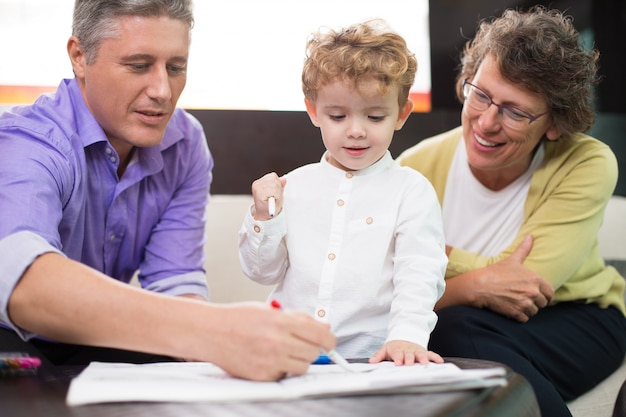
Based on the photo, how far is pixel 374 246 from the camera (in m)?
1.52

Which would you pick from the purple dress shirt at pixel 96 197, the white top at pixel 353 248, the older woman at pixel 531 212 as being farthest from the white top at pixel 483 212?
the purple dress shirt at pixel 96 197

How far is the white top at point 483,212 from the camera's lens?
6.91ft

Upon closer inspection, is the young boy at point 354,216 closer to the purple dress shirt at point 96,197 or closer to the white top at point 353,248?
the white top at point 353,248

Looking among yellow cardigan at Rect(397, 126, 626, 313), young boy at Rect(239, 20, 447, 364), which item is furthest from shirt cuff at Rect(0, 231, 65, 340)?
yellow cardigan at Rect(397, 126, 626, 313)

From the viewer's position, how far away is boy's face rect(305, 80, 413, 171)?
1.50 meters

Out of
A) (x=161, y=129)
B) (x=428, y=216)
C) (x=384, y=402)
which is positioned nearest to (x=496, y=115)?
(x=428, y=216)

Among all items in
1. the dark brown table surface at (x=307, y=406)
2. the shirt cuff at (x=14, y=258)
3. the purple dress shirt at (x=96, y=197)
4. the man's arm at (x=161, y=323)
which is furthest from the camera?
the purple dress shirt at (x=96, y=197)

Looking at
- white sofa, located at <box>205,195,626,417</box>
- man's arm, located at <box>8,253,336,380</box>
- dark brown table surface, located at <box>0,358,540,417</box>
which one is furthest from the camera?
white sofa, located at <box>205,195,626,417</box>

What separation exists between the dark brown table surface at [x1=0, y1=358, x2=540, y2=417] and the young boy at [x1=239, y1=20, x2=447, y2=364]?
1.51 feet

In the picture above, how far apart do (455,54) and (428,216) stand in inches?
74.7

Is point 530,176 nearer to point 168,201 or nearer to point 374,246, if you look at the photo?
point 374,246

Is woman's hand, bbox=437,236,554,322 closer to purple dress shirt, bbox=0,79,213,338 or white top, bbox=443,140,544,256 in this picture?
white top, bbox=443,140,544,256

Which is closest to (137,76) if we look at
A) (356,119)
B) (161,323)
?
(356,119)

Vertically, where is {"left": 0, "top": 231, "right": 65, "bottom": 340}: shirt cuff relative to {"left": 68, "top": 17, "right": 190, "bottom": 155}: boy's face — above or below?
below
